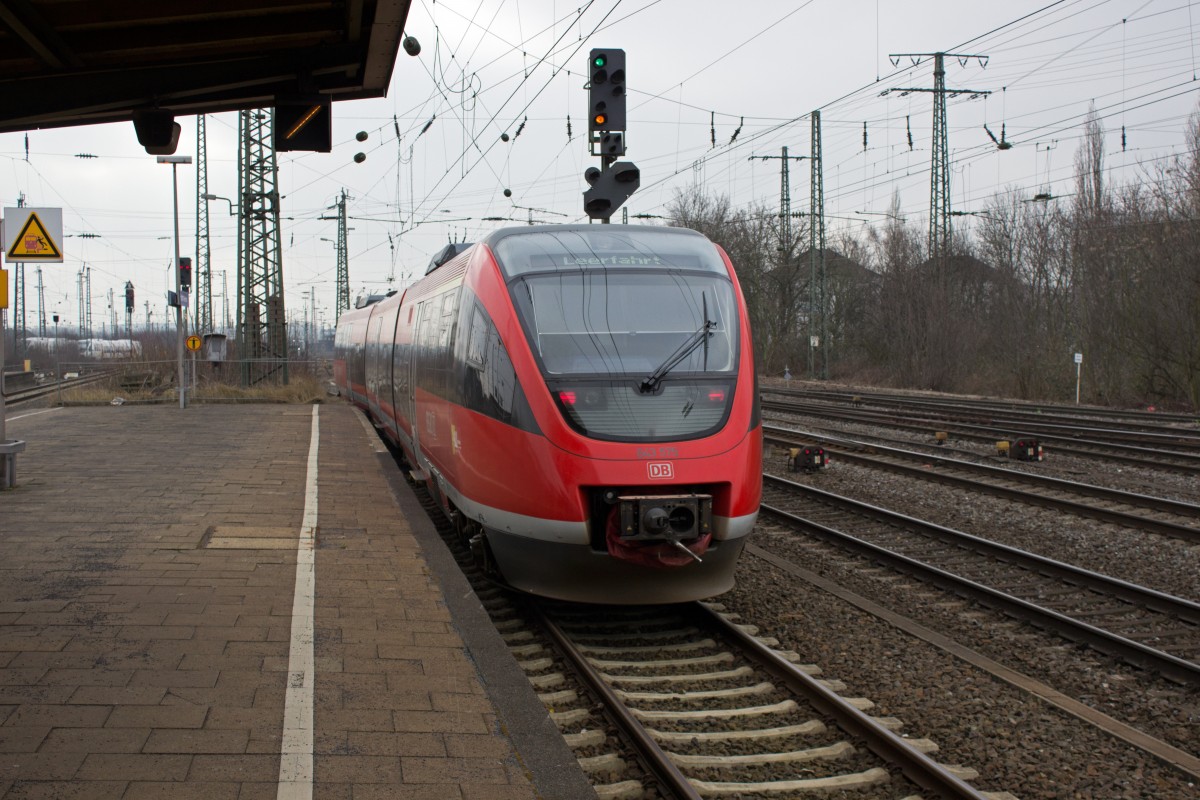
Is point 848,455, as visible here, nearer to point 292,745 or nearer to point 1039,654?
point 1039,654

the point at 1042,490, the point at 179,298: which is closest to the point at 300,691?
the point at 1042,490

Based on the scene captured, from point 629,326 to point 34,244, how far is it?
6753mm

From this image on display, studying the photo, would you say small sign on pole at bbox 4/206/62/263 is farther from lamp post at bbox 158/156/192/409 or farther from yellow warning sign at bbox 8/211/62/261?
lamp post at bbox 158/156/192/409

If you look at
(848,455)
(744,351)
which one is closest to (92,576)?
(744,351)

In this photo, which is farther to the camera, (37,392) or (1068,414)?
(37,392)

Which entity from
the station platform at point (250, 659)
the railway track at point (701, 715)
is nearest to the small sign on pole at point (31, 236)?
the station platform at point (250, 659)

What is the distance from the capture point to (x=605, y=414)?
6.49 m

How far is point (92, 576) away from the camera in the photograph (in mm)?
6785

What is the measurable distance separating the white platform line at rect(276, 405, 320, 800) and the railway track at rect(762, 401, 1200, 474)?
12.0 metres

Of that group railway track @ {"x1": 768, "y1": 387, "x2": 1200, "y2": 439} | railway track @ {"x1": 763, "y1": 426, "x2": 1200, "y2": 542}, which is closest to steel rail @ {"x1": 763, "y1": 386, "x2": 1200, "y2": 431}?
railway track @ {"x1": 768, "y1": 387, "x2": 1200, "y2": 439}

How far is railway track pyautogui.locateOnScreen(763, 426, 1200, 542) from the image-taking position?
10.2 m

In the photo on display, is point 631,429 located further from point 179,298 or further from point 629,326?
point 179,298

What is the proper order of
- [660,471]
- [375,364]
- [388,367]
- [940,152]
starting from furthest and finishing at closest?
[940,152] → [375,364] → [388,367] → [660,471]

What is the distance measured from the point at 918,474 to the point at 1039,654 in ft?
24.1
